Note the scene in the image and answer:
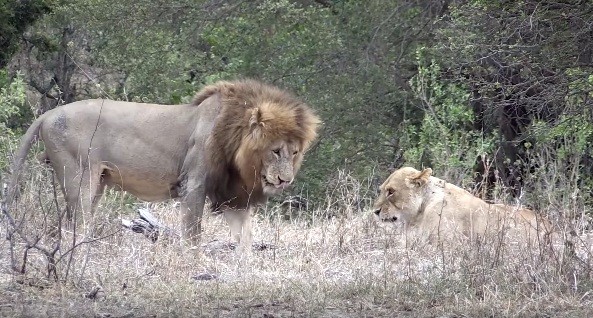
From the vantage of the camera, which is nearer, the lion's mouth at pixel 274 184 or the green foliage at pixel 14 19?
the lion's mouth at pixel 274 184

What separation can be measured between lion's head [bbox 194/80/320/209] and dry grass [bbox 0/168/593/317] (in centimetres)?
84

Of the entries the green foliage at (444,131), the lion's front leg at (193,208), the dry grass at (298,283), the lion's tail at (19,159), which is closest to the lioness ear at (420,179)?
the dry grass at (298,283)

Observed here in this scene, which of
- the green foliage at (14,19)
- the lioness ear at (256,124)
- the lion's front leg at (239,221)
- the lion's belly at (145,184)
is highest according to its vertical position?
the green foliage at (14,19)

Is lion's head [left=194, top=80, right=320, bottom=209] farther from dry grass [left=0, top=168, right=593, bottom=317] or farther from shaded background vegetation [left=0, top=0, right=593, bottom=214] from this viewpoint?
shaded background vegetation [left=0, top=0, right=593, bottom=214]

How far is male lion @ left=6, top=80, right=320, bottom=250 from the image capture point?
852 centimetres

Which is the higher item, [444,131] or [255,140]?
[444,131]

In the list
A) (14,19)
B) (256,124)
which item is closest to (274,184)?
(256,124)

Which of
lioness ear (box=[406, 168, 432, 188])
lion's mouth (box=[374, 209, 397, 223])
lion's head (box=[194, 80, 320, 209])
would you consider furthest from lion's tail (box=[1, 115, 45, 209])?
lioness ear (box=[406, 168, 432, 188])

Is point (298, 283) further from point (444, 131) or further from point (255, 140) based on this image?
point (444, 131)

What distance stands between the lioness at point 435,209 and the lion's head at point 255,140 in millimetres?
879

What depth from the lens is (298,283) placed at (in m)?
6.88

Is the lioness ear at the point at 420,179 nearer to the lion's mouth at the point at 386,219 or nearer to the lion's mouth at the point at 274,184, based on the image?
the lion's mouth at the point at 386,219

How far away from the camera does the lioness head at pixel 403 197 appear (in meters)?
8.88

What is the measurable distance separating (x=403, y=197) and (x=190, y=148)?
1777 millimetres
